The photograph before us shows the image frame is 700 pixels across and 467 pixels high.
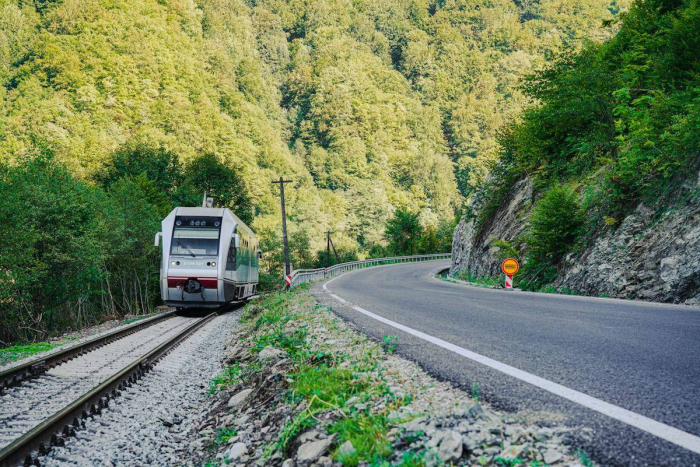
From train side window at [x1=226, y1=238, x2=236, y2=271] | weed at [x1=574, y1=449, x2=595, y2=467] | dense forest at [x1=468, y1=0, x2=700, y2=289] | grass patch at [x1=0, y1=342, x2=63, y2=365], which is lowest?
grass patch at [x1=0, y1=342, x2=63, y2=365]

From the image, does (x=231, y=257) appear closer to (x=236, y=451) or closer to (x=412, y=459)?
(x=236, y=451)

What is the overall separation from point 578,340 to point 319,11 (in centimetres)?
20040

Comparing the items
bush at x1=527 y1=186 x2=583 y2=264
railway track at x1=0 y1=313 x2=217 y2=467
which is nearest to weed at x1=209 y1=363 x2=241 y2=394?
railway track at x1=0 y1=313 x2=217 y2=467

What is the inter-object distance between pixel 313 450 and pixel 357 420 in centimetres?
33

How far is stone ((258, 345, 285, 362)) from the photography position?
6.27 metres

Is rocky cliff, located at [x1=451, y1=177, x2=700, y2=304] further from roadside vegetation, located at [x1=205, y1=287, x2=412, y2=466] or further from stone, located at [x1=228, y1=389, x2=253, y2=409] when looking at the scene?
stone, located at [x1=228, y1=389, x2=253, y2=409]

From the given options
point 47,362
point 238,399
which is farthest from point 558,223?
point 47,362

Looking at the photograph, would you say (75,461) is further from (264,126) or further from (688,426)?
(264,126)

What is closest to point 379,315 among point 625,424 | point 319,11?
point 625,424

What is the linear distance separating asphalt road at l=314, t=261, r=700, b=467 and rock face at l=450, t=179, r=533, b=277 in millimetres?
12397

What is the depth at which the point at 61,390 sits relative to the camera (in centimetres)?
607

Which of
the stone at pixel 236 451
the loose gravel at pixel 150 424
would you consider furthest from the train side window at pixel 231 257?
the stone at pixel 236 451

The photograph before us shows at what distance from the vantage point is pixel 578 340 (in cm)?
446

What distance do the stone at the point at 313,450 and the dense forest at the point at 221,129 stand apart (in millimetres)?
13414
